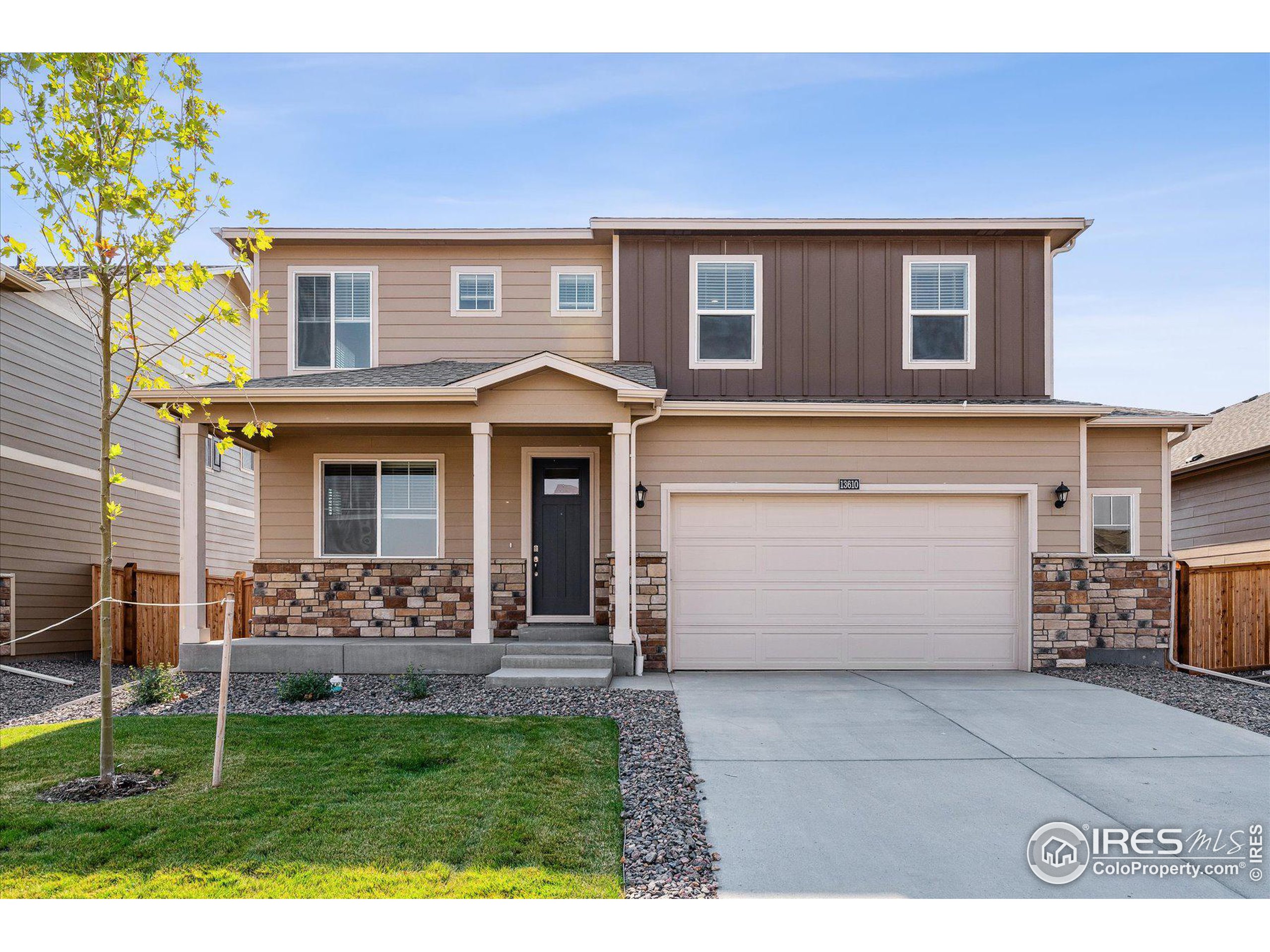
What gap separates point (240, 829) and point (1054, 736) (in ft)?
18.6

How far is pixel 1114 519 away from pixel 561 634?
702 cm

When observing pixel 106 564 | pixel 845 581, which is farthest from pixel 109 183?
pixel 845 581

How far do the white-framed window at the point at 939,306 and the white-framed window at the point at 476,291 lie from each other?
5.30 meters

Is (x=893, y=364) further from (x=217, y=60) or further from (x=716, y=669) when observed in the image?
(x=217, y=60)

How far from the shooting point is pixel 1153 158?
896 cm

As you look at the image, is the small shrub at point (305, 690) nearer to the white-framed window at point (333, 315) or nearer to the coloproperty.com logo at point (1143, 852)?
the white-framed window at point (333, 315)

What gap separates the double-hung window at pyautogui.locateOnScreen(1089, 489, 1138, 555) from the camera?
33.8 ft

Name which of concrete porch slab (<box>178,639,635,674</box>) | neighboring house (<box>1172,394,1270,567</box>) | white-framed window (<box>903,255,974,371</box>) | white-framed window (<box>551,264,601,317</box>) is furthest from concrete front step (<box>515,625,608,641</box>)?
neighboring house (<box>1172,394,1270,567</box>)

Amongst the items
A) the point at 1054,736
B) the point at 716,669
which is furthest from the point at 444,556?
the point at 1054,736

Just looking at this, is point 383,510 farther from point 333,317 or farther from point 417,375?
point 333,317

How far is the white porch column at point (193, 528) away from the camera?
9.20 meters

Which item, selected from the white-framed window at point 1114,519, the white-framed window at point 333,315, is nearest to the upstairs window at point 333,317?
the white-framed window at point 333,315

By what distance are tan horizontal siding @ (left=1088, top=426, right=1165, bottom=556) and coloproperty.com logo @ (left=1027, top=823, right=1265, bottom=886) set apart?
6647 millimetres

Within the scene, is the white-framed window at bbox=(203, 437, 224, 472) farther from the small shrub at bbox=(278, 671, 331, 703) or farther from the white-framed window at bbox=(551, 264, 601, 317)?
the small shrub at bbox=(278, 671, 331, 703)
